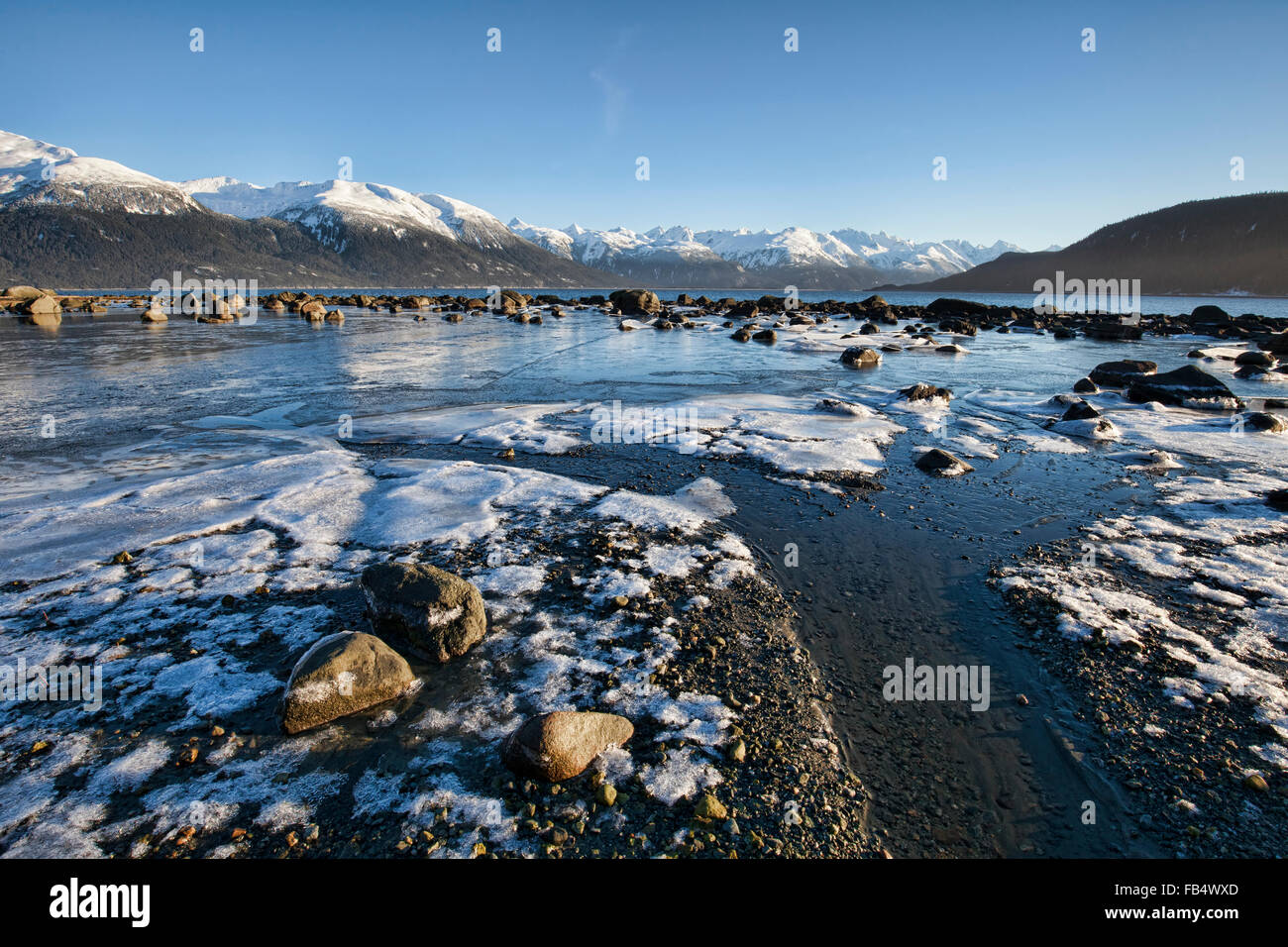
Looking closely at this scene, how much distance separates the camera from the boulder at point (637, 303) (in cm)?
5716

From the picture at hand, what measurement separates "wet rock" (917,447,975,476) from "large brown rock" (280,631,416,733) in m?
9.28

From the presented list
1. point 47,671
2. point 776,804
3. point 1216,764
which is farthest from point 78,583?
point 1216,764

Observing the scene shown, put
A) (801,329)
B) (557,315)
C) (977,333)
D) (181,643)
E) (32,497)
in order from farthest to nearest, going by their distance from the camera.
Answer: (557,315)
(977,333)
(801,329)
(32,497)
(181,643)

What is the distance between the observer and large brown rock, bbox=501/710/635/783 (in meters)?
3.66

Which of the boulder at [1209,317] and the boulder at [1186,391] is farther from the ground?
the boulder at [1209,317]

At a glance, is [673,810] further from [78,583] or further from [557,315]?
[557,315]

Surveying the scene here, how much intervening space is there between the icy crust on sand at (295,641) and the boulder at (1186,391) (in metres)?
16.4

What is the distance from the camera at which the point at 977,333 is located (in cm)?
4341

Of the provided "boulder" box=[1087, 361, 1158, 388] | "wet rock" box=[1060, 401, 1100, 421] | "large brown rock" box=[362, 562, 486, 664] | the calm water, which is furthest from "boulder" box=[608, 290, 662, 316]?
"large brown rock" box=[362, 562, 486, 664]

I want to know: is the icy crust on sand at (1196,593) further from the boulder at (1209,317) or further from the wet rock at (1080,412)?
the boulder at (1209,317)

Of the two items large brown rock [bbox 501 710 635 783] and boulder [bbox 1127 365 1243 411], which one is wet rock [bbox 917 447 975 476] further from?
boulder [bbox 1127 365 1243 411]

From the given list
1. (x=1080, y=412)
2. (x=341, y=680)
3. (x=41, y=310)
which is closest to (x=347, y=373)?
(x=341, y=680)

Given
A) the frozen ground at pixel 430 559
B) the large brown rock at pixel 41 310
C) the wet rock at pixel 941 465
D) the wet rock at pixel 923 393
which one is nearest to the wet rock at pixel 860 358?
the frozen ground at pixel 430 559
